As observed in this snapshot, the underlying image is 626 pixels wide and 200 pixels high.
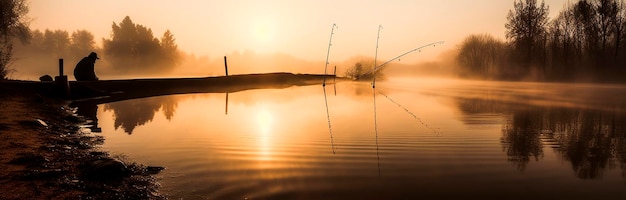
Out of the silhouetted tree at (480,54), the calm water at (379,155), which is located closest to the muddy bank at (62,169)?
the calm water at (379,155)

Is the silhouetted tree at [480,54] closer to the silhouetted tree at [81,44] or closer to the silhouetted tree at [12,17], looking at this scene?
the silhouetted tree at [12,17]

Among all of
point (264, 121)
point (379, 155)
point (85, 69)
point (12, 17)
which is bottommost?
point (379, 155)

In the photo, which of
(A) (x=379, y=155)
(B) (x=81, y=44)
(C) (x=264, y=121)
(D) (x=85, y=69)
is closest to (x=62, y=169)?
(A) (x=379, y=155)

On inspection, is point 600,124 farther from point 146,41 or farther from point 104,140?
point 146,41

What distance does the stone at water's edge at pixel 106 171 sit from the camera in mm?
6688

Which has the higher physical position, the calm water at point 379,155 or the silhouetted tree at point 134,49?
the silhouetted tree at point 134,49

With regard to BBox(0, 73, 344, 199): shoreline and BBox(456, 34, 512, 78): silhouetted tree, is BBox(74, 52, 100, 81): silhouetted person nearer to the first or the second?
BBox(0, 73, 344, 199): shoreline

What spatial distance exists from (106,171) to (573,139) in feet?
38.3

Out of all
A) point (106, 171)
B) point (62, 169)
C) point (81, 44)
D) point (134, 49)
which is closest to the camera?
point (106, 171)

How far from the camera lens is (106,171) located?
6.79 m

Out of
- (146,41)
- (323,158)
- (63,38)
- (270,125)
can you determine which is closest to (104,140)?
(270,125)

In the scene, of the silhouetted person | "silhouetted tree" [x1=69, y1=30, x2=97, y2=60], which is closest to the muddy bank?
the silhouetted person

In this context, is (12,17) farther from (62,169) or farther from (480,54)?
(480,54)

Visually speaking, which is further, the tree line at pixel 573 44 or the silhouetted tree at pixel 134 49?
the silhouetted tree at pixel 134 49
